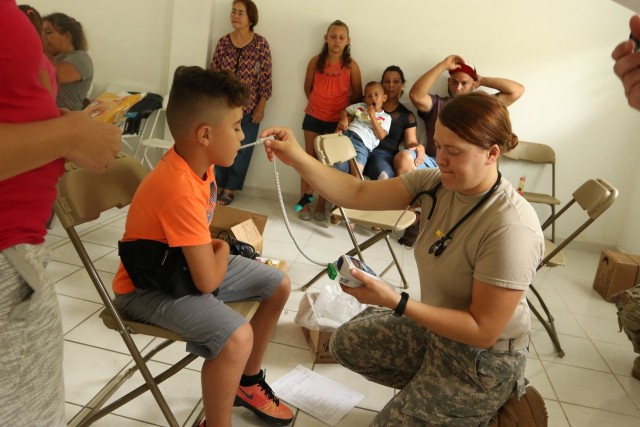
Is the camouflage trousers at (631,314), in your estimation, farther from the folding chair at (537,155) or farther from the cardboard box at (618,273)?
the folding chair at (537,155)

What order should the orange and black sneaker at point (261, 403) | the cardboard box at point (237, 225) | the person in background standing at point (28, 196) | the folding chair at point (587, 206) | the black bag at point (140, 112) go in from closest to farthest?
1. the person in background standing at point (28, 196)
2. the orange and black sneaker at point (261, 403)
3. the folding chair at point (587, 206)
4. the cardboard box at point (237, 225)
5. the black bag at point (140, 112)

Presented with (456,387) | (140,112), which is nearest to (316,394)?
(456,387)

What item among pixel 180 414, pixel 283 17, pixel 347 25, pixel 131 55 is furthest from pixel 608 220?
pixel 131 55

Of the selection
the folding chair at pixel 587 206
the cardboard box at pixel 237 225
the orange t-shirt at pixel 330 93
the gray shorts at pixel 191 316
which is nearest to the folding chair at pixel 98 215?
the gray shorts at pixel 191 316

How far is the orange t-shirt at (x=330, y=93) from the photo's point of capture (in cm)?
433

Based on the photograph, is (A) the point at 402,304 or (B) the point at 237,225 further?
(B) the point at 237,225

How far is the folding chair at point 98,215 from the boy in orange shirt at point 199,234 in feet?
0.16

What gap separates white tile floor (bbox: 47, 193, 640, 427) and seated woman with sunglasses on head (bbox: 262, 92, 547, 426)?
0.49 metres

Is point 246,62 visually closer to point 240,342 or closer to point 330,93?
point 330,93

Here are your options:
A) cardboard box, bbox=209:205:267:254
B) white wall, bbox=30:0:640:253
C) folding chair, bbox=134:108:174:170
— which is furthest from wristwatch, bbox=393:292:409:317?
folding chair, bbox=134:108:174:170

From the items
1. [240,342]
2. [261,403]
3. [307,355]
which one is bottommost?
[307,355]

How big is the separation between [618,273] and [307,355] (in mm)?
2315

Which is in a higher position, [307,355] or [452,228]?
[452,228]

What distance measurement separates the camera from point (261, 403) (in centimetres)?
176
